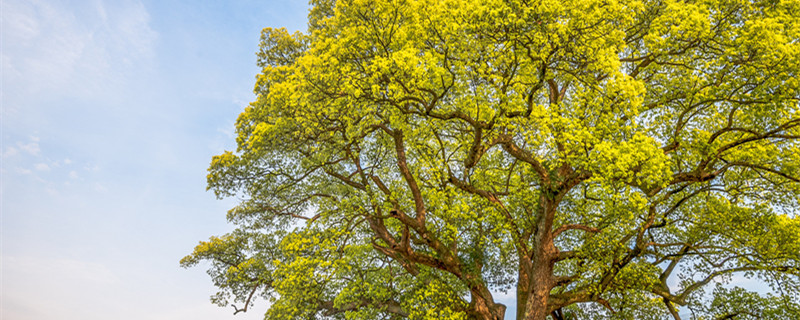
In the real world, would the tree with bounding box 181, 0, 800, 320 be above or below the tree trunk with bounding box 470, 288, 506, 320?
above

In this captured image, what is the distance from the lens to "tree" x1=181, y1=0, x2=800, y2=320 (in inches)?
389

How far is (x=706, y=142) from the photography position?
10.6m

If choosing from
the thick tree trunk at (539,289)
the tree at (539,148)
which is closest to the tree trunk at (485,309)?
the tree at (539,148)

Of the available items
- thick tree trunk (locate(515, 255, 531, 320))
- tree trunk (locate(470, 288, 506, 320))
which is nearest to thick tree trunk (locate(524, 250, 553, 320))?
thick tree trunk (locate(515, 255, 531, 320))

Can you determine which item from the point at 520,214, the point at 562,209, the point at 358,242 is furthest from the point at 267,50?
the point at 562,209

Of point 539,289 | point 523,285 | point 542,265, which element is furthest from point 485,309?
point 542,265

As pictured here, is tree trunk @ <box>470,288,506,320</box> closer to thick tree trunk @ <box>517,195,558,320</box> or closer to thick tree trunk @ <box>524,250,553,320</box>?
thick tree trunk @ <box>517,195,558,320</box>

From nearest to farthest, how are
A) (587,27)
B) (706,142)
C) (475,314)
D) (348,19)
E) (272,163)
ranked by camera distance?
(587,27) → (706,142) → (348,19) → (272,163) → (475,314)

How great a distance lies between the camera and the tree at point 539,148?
989cm

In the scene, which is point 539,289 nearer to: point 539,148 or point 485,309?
point 485,309

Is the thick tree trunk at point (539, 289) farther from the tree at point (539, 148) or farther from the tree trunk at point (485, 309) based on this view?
the tree trunk at point (485, 309)

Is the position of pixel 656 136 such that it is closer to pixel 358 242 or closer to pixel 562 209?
pixel 562 209

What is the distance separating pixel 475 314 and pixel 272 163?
8277 millimetres

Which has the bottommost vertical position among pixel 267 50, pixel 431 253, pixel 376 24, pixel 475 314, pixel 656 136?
pixel 475 314
